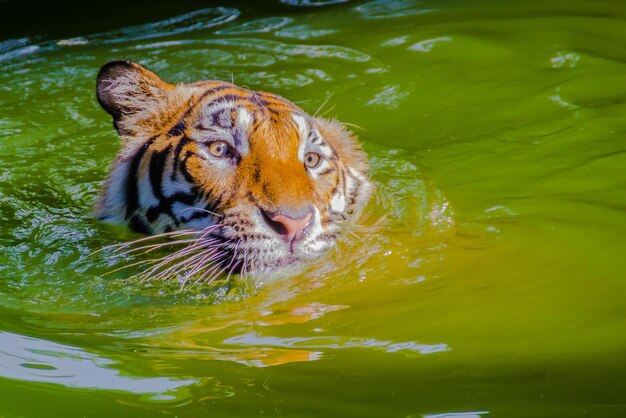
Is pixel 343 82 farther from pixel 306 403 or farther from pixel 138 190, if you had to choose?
pixel 306 403

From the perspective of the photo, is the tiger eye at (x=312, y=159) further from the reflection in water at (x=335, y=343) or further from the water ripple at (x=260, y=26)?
the water ripple at (x=260, y=26)

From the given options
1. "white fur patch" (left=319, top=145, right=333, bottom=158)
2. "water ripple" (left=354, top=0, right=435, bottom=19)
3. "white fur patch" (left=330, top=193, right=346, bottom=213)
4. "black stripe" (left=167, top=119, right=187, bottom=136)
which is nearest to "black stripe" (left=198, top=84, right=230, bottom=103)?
"black stripe" (left=167, top=119, right=187, bottom=136)

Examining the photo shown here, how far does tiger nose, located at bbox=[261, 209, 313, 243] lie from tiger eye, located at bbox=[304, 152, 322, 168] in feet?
1.49

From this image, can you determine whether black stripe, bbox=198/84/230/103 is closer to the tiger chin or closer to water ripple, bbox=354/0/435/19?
the tiger chin

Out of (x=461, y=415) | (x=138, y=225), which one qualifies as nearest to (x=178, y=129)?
(x=138, y=225)

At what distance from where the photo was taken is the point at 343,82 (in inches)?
207

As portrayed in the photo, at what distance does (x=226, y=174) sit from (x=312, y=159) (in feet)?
1.18

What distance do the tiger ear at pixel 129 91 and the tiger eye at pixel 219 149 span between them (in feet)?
1.56

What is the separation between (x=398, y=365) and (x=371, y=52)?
145 inches

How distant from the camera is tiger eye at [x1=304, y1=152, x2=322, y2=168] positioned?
10.4 ft

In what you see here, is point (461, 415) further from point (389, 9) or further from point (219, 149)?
point (389, 9)

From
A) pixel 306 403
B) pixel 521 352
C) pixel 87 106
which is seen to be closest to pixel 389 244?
pixel 521 352

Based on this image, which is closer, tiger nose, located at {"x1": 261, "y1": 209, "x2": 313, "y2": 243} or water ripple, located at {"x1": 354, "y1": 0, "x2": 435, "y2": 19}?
tiger nose, located at {"x1": 261, "y1": 209, "x2": 313, "y2": 243}

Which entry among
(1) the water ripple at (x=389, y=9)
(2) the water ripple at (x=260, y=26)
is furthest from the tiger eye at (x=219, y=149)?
(1) the water ripple at (x=389, y=9)
